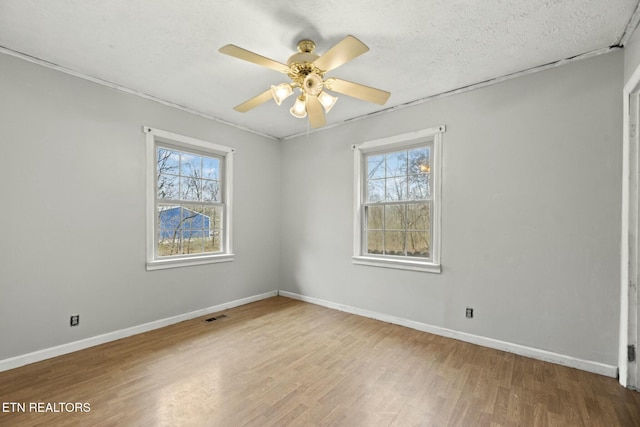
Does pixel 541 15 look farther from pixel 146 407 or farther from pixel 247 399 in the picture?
pixel 146 407

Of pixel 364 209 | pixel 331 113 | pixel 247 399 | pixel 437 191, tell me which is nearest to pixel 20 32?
pixel 331 113

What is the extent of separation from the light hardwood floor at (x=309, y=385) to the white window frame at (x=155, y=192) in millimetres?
875

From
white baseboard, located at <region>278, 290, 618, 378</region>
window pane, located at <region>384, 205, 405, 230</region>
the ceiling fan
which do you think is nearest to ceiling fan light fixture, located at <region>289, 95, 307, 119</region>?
the ceiling fan

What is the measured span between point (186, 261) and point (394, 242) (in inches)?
104

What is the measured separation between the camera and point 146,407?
1.92 m

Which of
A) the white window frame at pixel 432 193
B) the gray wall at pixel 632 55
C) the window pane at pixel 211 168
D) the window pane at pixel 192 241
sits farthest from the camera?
the window pane at pixel 211 168

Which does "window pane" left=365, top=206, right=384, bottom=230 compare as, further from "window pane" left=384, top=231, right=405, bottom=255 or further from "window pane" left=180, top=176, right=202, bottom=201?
"window pane" left=180, top=176, right=202, bottom=201

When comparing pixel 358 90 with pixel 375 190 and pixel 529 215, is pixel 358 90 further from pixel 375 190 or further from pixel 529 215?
pixel 529 215

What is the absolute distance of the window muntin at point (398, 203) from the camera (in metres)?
3.43

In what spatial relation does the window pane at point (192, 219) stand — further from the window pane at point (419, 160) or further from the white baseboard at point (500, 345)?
the window pane at point (419, 160)

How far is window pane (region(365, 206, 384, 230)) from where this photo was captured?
3.79m

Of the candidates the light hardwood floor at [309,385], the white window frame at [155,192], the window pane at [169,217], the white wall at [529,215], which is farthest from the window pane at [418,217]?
the window pane at [169,217]

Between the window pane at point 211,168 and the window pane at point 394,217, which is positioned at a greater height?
the window pane at point 211,168

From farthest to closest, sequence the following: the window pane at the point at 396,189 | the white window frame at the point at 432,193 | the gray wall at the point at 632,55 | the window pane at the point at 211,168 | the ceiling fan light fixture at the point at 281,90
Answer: the window pane at the point at 211,168 < the window pane at the point at 396,189 < the white window frame at the point at 432,193 < the ceiling fan light fixture at the point at 281,90 < the gray wall at the point at 632,55
